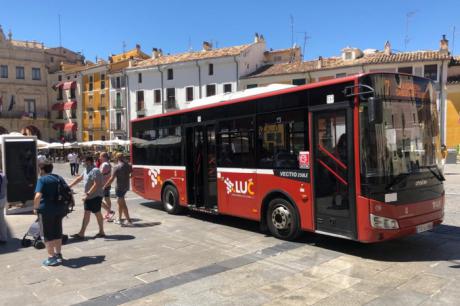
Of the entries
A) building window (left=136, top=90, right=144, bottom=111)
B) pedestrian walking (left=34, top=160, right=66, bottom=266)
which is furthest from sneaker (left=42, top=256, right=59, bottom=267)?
building window (left=136, top=90, right=144, bottom=111)

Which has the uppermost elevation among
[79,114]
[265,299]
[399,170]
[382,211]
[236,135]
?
[79,114]

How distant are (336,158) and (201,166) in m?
4.37

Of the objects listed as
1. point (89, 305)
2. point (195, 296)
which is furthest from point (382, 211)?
point (89, 305)

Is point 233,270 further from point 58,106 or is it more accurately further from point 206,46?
point 58,106

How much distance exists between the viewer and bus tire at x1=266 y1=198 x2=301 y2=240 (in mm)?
7785

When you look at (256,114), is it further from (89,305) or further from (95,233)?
(89,305)

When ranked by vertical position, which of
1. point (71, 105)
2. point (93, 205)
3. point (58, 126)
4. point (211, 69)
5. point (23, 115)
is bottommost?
point (93, 205)

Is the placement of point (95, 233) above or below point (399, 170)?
below

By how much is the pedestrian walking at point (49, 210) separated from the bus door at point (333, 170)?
416 cm

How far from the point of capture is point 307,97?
742cm

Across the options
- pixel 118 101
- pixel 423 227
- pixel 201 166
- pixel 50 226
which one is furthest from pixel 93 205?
pixel 118 101

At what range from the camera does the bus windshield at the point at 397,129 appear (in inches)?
254

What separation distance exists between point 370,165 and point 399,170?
55 cm

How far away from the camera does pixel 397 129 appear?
6.67 meters
